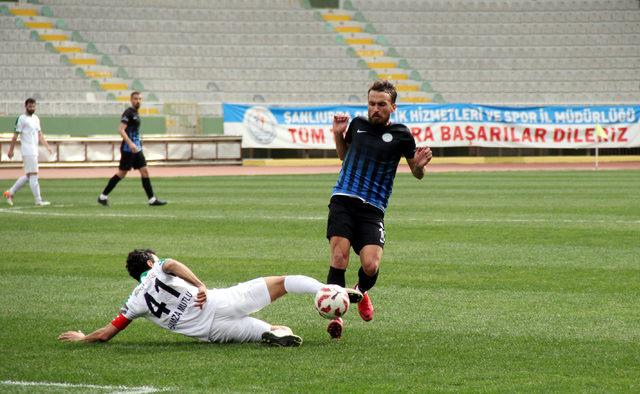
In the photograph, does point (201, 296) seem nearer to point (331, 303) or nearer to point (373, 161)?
point (331, 303)

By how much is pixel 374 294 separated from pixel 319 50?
36.0m

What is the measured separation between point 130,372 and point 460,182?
20912mm

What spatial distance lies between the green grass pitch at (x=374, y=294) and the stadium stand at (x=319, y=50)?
21.1 m

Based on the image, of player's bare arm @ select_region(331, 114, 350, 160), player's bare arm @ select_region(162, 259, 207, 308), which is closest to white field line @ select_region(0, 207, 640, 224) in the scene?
player's bare arm @ select_region(331, 114, 350, 160)

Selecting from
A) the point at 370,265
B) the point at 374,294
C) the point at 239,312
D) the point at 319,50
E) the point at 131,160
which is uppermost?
the point at 319,50

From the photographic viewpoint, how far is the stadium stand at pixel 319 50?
42250 millimetres

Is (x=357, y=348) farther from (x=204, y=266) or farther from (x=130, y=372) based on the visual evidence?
(x=204, y=266)

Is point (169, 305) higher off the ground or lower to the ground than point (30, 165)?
lower

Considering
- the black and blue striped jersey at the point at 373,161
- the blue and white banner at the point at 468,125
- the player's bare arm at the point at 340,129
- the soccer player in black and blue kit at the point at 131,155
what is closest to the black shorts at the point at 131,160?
the soccer player in black and blue kit at the point at 131,155

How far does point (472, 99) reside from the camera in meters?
44.0

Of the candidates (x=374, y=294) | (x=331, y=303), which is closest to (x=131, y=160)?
(x=374, y=294)

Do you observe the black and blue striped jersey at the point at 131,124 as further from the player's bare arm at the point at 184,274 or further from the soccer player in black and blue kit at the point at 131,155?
the player's bare arm at the point at 184,274

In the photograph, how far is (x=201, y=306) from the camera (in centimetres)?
784

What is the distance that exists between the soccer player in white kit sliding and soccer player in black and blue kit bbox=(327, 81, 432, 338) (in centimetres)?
70
